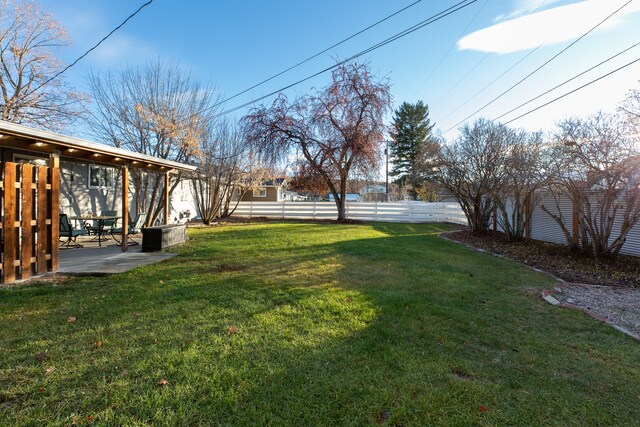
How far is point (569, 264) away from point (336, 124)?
40.3 feet

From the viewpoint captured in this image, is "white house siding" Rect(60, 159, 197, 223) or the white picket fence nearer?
"white house siding" Rect(60, 159, 197, 223)

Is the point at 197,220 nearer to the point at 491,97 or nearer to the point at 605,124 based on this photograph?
the point at 491,97

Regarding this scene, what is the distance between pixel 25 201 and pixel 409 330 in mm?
5907

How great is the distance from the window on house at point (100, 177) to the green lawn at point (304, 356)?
7474 mm

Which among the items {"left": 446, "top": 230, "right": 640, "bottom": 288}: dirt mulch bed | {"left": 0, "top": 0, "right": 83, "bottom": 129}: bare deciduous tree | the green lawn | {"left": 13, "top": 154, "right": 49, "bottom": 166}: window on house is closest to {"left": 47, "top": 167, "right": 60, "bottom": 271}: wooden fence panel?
the green lawn

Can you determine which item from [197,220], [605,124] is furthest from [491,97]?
[197,220]

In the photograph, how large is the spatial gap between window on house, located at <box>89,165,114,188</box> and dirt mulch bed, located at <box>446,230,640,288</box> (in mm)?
13270

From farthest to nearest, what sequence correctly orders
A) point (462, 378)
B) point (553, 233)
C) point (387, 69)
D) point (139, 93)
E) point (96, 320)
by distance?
1. point (387, 69)
2. point (139, 93)
3. point (553, 233)
4. point (96, 320)
5. point (462, 378)

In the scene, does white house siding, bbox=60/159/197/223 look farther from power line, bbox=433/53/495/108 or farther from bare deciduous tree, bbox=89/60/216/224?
power line, bbox=433/53/495/108

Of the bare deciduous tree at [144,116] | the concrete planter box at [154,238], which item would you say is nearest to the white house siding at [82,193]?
the bare deciduous tree at [144,116]

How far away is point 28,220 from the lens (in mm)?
4727

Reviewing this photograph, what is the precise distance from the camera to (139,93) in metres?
12.5

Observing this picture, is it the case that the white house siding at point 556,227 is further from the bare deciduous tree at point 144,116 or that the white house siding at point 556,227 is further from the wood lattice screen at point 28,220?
the bare deciduous tree at point 144,116

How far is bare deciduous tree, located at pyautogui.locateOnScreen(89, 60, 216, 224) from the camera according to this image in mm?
12062
